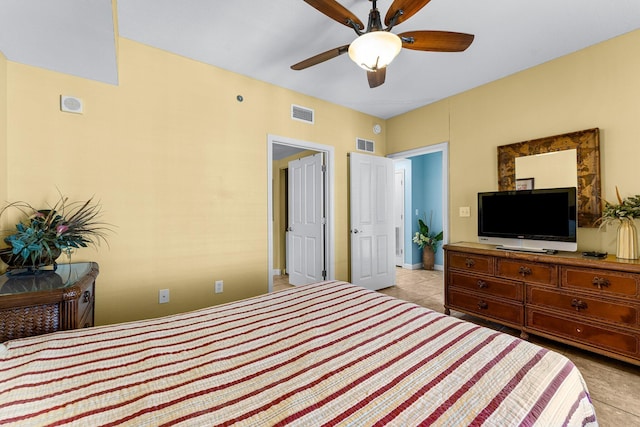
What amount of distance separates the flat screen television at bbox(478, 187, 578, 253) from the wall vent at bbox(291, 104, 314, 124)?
220 cm

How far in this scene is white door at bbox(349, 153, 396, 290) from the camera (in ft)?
12.9

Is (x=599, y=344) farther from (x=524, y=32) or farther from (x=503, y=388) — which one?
(x=524, y=32)

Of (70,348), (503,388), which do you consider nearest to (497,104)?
(503,388)

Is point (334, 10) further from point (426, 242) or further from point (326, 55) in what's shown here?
point (426, 242)

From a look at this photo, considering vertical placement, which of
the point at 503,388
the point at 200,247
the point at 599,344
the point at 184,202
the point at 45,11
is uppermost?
the point at 45,11

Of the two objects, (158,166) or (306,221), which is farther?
(306,221)

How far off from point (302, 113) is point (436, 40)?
1931mm

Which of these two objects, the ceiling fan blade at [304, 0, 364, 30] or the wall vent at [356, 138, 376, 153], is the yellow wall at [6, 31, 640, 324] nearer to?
the wall vent at [356, 138, 376, 153]

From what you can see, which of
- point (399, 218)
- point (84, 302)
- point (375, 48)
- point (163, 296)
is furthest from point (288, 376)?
point (399, 218)

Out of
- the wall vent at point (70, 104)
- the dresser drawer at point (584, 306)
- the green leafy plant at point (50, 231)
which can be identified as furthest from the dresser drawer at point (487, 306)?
the wall vent at point (70, 104)

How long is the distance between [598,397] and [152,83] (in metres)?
4.10

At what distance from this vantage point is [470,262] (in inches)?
115

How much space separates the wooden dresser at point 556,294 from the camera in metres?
2.04

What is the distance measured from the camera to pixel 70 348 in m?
1.11
